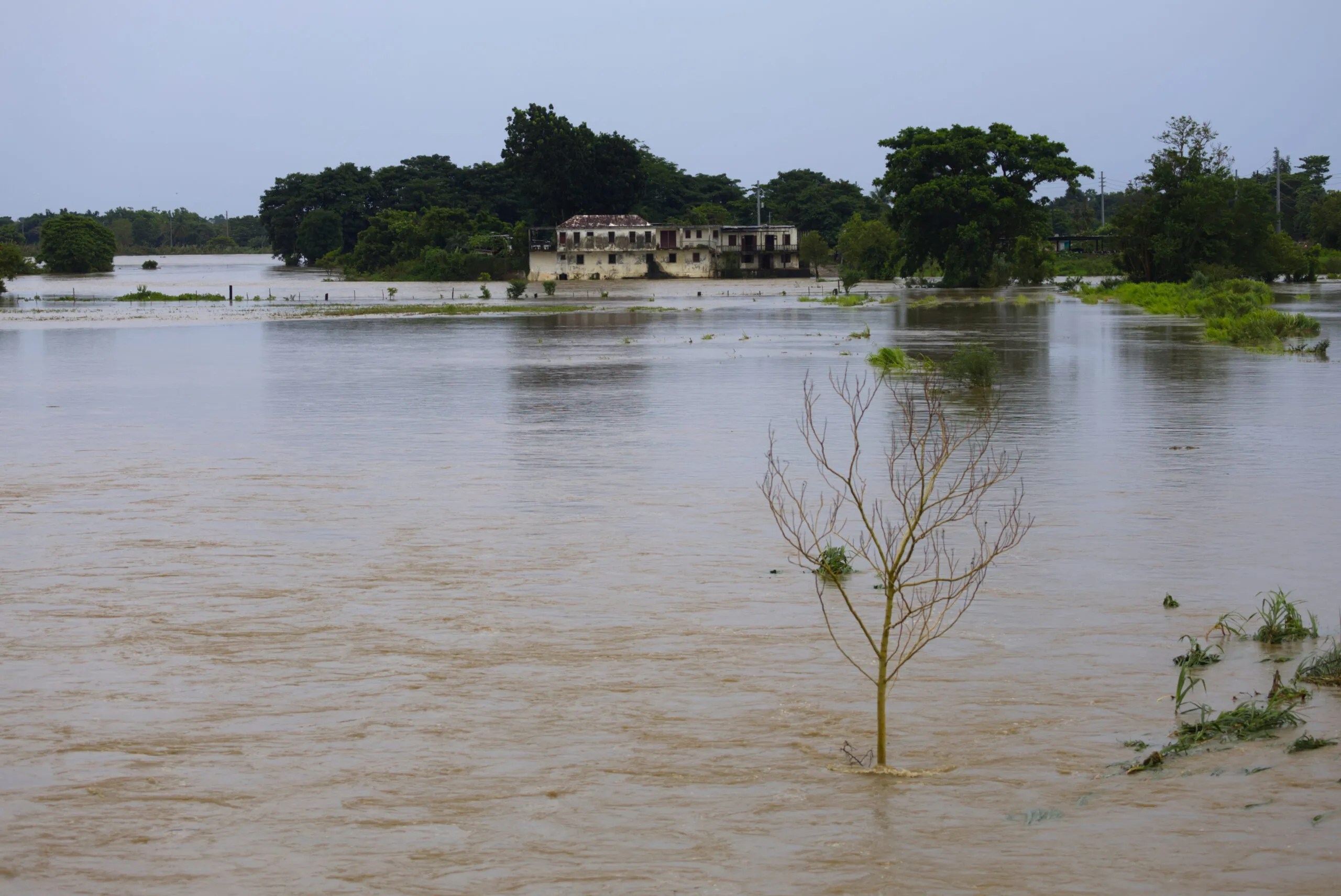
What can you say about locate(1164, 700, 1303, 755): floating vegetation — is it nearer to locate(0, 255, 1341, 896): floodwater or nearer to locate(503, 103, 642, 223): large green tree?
locate(0, 255, 1341, 896): floodwater

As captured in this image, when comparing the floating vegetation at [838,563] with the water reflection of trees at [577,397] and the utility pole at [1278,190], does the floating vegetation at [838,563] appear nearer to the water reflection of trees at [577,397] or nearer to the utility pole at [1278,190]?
the water reflection of trees at [577,397]

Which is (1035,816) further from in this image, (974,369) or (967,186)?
(967,186)

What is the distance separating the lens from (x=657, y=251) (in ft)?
380

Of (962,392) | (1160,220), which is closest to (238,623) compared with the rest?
(962,392)

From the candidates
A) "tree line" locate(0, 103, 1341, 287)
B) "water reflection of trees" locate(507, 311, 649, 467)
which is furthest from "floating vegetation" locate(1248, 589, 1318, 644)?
"tree line" locate(0, 103, 1341, 287)

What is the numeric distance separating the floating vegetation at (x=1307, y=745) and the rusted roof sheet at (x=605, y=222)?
109673mm

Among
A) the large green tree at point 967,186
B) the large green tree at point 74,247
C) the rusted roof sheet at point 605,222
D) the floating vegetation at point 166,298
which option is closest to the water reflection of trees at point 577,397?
the large green tree at point 967,186

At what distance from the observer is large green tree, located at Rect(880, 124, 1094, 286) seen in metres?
72.4

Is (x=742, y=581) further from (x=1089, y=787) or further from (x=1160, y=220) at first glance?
(x=1160, y=220)

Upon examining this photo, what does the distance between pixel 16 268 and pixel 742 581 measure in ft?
365

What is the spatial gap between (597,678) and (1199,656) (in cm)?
340

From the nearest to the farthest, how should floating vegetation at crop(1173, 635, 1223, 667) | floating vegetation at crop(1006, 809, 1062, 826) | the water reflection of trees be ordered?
floating vegetation at crop(1006, 809, 1062, 826) < floating vegetation at crop(1173, 635, 1223, 667) < the water reflection of trees

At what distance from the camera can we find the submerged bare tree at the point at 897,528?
22.6 feet

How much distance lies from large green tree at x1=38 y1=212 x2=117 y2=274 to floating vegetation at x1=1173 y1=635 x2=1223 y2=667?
152888mm
